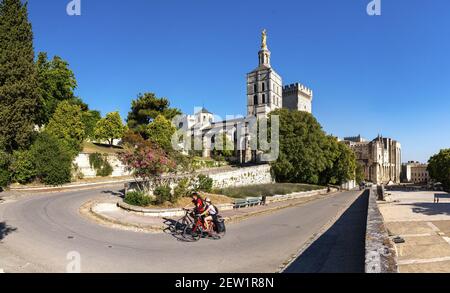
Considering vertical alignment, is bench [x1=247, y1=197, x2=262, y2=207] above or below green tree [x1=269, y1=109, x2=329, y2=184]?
below

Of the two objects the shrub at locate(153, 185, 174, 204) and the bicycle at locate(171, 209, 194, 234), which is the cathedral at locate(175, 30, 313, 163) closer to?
the shrub at locate(153, 185, 174, 204)

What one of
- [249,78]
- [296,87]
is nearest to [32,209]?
[249,78]

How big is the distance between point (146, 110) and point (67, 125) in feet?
61.9

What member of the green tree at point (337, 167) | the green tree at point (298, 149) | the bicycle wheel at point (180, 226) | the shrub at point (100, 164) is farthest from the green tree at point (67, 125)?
the green tree at point (337, 167)

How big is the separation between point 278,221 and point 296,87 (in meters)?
75.9

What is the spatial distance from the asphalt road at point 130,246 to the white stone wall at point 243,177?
1344 cm

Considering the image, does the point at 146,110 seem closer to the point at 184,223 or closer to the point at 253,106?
the point at 253,106

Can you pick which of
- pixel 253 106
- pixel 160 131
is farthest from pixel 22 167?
pixel 253 106

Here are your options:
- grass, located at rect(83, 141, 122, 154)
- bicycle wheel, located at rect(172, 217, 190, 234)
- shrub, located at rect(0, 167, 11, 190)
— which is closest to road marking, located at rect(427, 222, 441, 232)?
bicycle wheel, located at rect(172, 217, 190, 234)

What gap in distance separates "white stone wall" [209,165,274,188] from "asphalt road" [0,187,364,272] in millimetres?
13436

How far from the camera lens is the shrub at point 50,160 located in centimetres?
2609

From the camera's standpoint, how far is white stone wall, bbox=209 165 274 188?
28.5m
